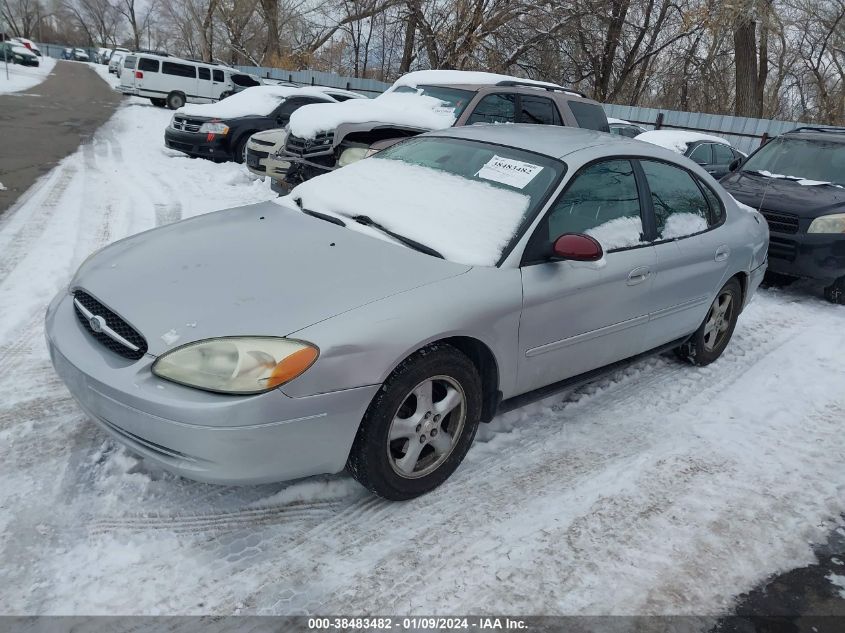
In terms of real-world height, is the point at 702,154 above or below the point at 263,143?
above

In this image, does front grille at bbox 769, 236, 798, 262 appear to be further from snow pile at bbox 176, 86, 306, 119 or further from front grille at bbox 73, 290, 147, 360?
snow pile at bbox 176, 86, 306, 119

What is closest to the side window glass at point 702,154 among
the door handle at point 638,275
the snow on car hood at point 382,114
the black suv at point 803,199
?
the black suv at point 803,199

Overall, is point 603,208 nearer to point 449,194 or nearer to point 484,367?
point 449,194

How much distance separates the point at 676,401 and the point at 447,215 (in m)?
2.04

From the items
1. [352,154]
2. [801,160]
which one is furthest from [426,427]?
[801,160]

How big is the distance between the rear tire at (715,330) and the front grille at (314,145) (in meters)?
4.99

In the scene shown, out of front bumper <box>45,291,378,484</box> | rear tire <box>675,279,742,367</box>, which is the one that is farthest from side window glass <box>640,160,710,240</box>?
front bumper <box>45,291,378,484</box>

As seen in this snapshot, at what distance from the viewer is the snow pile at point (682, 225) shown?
4016mm

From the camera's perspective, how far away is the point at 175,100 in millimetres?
24609

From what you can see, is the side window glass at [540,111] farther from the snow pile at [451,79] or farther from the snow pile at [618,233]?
the snow pile at [618,233]

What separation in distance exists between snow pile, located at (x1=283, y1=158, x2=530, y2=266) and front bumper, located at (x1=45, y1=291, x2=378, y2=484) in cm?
98

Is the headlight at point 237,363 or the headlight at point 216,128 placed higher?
the headlight at point 237,363

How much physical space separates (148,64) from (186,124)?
15522 mm

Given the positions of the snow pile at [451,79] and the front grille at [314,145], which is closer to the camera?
the front grille at [314,145]
